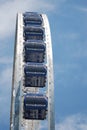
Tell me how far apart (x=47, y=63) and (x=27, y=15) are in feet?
53.6

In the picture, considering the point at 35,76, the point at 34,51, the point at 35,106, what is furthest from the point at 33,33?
the point at 35,106

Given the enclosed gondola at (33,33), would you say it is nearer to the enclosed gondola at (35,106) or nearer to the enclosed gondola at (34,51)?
the enclosed gondola at (34,51)

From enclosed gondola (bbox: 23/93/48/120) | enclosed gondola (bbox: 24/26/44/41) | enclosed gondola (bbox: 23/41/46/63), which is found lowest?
enclosed gondola (bbox: 23/93/48/120)

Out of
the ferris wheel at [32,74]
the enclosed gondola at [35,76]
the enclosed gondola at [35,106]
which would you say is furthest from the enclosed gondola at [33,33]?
the enclosed gondola at [35,106]

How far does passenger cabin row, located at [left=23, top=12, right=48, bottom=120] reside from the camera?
74750 millimetres

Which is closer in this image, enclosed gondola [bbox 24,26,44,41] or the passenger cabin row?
the passenger cabin row

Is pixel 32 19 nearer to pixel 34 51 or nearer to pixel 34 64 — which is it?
pixel 34 51

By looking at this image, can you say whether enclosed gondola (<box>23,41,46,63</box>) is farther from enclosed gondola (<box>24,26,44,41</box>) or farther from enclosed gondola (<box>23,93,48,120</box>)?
enclosed gondola (<box>23,93,48,120</box>)

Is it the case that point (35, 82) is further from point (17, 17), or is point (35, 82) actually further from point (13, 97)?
point (17, 17)

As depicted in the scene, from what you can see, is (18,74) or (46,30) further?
(46,30)

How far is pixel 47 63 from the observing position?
7569cm

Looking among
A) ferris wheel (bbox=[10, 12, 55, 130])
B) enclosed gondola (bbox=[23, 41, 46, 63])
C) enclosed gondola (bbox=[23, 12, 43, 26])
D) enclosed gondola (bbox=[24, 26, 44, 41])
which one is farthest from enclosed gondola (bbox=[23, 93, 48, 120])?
enclosed gondola (bbox=[23, 12, 43, 26])

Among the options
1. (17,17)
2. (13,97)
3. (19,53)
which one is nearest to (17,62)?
(19,53)

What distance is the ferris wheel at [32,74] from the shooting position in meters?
72.1
